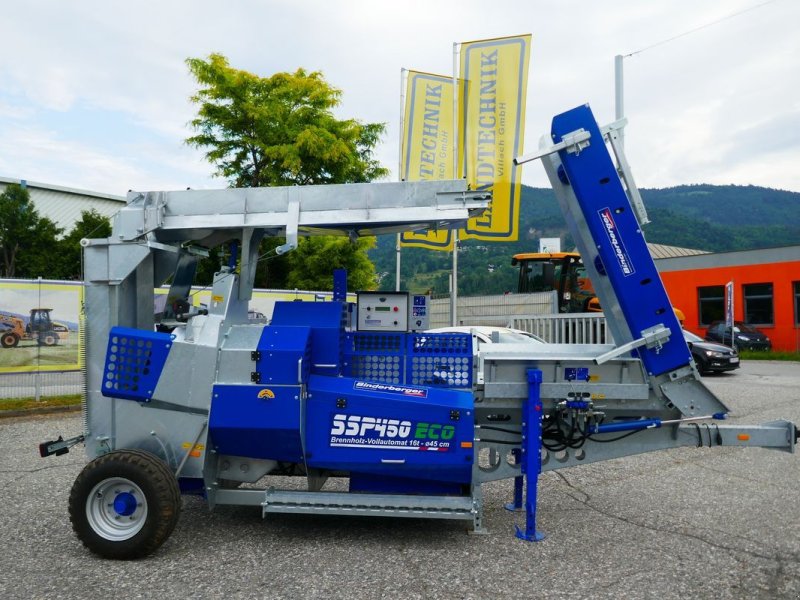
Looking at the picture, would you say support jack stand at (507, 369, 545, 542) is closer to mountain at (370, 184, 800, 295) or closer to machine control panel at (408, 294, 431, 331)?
machine control panel at (408, 294, 431, 331)

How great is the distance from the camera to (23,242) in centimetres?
3550

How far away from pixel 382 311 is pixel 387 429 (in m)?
0.99

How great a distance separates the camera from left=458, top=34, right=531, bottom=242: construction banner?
13164mm

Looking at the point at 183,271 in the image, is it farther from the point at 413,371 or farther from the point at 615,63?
the point at 615,63

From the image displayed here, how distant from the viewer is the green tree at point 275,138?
22031 millimetres

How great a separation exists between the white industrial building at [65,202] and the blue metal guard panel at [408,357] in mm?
47246

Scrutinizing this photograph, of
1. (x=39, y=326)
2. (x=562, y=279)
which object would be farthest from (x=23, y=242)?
(x=562, y=279)

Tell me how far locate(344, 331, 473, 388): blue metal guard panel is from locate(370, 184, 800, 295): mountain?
1.38m

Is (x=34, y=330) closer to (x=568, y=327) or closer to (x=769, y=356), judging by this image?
(x=568, y=327)

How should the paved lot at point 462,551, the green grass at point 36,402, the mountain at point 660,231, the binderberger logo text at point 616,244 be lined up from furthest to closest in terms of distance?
the mountain at point 660,231
the green grass at point 36,402
the binderberger logo text at point 616,244
the paved lot at point 462,551

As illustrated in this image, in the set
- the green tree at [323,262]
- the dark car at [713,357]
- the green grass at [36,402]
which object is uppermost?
the green tree at [323,262]

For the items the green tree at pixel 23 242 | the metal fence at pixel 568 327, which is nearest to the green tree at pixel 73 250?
the green tree at pixel 23 242

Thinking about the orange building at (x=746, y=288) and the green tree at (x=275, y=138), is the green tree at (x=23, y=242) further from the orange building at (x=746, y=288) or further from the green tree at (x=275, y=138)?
the orange building at (x=746, y=288)

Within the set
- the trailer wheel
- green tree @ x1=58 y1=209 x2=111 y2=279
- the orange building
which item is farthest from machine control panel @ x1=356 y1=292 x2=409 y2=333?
green tree @ x1=58 y1=209 x2=111 y2=279
